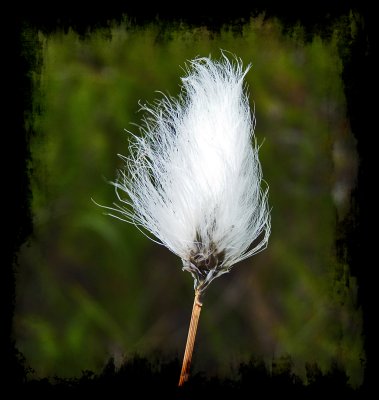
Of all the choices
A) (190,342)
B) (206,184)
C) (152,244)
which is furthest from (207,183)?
(152,244)

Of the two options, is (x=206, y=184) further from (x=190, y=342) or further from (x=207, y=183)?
(x=190, y=342)

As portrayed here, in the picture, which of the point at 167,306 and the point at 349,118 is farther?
the point at 167,306

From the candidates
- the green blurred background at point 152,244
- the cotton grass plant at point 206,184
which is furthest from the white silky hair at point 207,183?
the green blurred background at point 152,244

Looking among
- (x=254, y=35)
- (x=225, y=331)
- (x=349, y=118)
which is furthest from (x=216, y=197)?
(x=225, y=331)

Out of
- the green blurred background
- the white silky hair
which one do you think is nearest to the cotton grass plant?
the white silky hair

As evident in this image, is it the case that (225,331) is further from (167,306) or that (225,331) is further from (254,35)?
(254,35)

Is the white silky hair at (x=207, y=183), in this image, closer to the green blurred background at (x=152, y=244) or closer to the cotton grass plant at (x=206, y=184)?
the cotton grass plant at (x=206, y=184)

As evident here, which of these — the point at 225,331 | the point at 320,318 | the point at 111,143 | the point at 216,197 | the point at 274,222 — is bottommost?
the point at 225,331

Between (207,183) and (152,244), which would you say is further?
(152,244)
